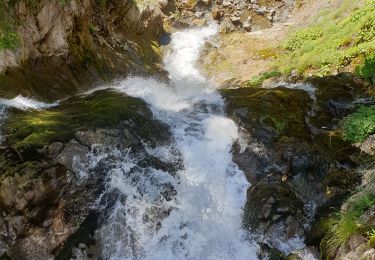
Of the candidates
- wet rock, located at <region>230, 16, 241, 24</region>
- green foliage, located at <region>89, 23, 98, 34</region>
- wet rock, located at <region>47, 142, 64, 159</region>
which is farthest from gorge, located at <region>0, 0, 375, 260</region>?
wet rock, located at <region>230, 16, 241, 24</region>

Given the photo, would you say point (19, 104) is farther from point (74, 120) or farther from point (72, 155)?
point (72, 155)

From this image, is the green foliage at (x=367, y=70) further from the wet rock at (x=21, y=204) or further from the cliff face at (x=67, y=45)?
the wet rock at (x=21, y=204)

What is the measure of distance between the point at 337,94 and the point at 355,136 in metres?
2.07

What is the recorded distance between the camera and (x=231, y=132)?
9164mm

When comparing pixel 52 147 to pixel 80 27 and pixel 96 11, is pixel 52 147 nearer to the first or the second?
pixel 80 27

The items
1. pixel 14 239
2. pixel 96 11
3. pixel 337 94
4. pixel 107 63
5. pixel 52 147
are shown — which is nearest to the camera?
pixel 14 239

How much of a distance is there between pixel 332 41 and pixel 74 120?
10075mm

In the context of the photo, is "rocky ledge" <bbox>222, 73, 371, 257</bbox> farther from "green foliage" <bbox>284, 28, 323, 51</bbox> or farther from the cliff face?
"green foliage" <bbox>284, 28, 323, 51</bbox>

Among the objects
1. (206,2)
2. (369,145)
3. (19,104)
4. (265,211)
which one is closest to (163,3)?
(206,2)

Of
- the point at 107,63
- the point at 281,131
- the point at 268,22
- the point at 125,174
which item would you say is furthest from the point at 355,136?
the point at 268,22

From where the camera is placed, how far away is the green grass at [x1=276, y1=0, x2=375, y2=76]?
1282 cm

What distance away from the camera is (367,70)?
11.1 meters

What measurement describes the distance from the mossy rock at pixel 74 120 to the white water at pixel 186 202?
53 cm

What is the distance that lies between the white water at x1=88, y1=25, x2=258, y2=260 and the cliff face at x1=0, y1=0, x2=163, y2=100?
328cm
